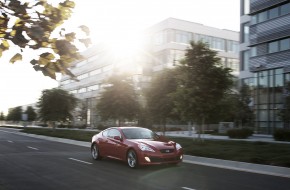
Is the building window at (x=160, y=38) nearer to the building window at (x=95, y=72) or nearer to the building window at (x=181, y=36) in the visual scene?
the building window at (x=181, y=36)

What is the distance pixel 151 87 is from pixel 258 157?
14.2m

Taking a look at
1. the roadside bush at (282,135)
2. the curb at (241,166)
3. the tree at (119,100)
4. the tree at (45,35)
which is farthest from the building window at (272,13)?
the tree at (45,35)

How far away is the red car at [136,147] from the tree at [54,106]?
29.3 metres

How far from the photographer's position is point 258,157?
48.1 feet

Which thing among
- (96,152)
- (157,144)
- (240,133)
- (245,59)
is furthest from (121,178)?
(245,59)

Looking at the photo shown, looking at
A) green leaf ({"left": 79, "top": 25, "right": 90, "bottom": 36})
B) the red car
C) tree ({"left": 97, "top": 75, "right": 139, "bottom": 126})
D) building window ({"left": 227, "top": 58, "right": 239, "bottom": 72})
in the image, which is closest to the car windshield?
the red car

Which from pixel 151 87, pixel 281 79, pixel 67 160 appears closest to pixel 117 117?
pixel 151 87

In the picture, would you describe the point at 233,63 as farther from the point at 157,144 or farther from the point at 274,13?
the point at 157,144

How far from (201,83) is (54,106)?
86.7ft

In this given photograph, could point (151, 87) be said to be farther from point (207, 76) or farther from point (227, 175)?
point (227, 175)

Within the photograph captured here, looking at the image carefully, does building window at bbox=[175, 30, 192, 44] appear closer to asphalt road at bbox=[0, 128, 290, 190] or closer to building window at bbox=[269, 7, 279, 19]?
building window at bbox=[269, 7, 279, 19]

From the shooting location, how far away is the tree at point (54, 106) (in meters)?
43.0

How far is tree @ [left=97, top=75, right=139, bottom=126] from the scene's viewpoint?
1282 inches

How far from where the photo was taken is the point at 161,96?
27.3 meters
